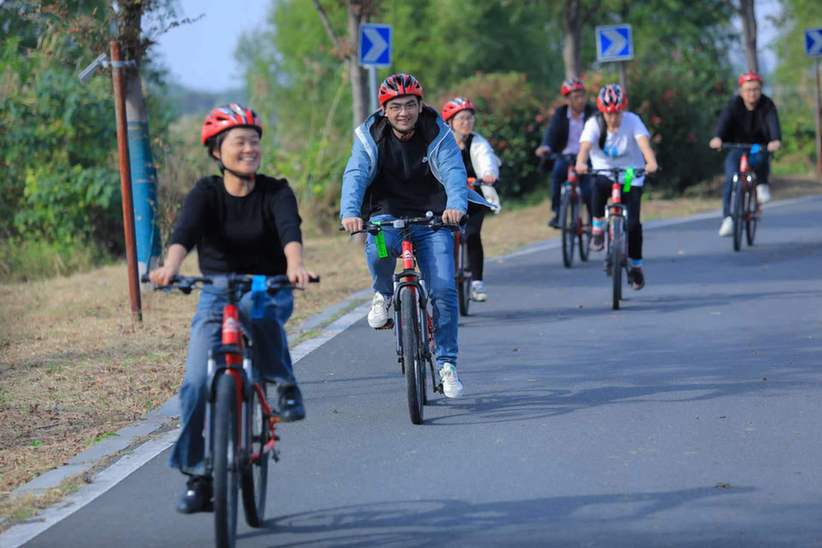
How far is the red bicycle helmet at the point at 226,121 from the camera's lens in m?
6.10

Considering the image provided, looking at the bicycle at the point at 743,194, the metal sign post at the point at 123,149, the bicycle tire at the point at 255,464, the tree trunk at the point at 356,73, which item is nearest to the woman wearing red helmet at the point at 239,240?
the bicycle tire at the point at 255,464

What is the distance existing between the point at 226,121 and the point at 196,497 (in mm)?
1470

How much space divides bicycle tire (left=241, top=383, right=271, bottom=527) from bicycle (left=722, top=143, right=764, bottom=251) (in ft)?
36.3

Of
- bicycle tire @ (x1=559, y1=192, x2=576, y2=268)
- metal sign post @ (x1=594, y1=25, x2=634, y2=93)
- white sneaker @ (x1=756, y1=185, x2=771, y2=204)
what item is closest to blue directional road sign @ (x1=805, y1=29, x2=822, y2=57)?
metal sign post @ (x1=594, y1=25, x2=634, y2=93)

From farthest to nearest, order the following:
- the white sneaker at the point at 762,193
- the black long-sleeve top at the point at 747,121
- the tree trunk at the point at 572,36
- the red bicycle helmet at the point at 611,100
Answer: the tree trunk at the point at 572,36, the white sneaker at the point at 762,193, the black long-sleeve top at the point at 747,121, the red bicycle helmet at the point at 611,100

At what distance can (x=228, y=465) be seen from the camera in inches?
217

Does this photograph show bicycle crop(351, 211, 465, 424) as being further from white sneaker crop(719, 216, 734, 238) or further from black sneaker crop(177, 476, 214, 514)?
white sneaker crop(719, 216, 734, 238)

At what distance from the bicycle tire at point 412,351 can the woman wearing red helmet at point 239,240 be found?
6.32 feet

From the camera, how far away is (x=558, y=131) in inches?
644

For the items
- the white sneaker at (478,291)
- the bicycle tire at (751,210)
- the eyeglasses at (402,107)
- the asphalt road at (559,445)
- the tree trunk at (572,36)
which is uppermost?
the tree trunk at (572,36)

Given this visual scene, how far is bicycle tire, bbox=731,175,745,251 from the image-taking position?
54.7ft

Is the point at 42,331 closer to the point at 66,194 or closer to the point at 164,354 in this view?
the point at 164,354

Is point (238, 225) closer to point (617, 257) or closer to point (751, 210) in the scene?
point (617, 257)

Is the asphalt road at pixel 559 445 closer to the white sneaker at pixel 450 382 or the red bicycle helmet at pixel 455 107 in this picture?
the white sneaker at pixel 450 382
